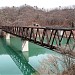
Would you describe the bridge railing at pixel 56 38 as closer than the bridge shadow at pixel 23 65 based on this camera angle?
Yes

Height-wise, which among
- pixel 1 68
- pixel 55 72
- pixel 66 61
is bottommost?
pixel 1 68

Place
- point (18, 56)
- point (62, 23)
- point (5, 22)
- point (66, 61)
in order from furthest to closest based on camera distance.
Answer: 1. point (62, 23)
2. point (5, 22)
3. point (18, 56)
4. point (66, 61)

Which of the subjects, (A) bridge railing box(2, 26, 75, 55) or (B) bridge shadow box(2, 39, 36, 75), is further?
(B) bridge shadow box(2, 39, 36, 75)

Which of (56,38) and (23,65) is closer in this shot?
(23,65)

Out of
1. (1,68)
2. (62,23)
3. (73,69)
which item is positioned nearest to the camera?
(73,69)

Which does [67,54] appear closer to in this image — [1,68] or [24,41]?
[1,68]

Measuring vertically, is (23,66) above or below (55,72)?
below

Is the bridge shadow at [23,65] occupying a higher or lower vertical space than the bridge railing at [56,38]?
lower

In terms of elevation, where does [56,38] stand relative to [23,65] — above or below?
above

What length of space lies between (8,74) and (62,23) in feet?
179

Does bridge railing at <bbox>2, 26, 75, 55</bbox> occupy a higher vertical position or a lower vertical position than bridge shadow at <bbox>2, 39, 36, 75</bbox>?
higher

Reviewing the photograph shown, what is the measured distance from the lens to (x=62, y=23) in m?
70.4

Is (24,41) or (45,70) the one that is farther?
(24,41)

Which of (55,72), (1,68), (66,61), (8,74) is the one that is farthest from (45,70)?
(1,68)
